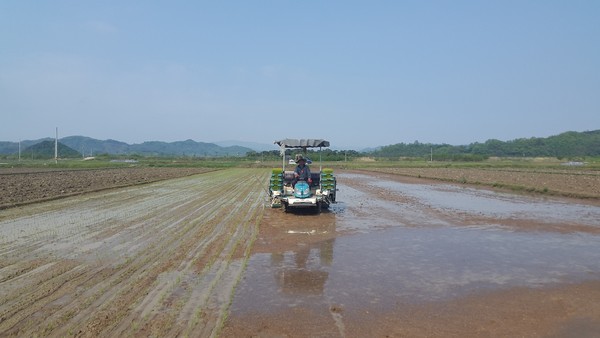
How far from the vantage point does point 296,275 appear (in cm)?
713

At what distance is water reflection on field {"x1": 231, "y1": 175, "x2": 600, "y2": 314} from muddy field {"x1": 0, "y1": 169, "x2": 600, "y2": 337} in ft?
0.10

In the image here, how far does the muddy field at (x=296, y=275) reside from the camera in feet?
16.3

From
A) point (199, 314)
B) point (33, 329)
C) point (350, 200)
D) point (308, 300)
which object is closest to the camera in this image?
point (33, 329)

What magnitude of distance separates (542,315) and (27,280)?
7.10 metres

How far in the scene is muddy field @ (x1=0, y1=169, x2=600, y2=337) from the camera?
16.3 ft

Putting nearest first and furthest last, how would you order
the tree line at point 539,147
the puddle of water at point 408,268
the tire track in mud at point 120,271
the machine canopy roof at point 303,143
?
the tire track in mud at point 120,271
the puddle of water at point 408,268
the machine canopy roof at point 303,143
the tree line at point 539,147

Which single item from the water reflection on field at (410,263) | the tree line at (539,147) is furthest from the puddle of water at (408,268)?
the tree line at (539,147)

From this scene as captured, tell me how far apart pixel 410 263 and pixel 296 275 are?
2.23 m

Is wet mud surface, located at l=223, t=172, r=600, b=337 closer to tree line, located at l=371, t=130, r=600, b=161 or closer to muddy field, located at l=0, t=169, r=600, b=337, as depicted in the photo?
muddy field, located at l=0, t=169, r=600, b=337

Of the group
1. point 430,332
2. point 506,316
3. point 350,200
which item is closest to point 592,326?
point 506,316

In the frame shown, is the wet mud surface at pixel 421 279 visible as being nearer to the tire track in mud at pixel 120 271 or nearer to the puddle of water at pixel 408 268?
the puddle of water at pixel 408 268

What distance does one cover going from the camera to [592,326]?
16.2ft

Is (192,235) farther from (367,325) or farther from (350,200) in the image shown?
(350,200)

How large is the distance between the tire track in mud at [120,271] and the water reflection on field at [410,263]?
2.28 feet
